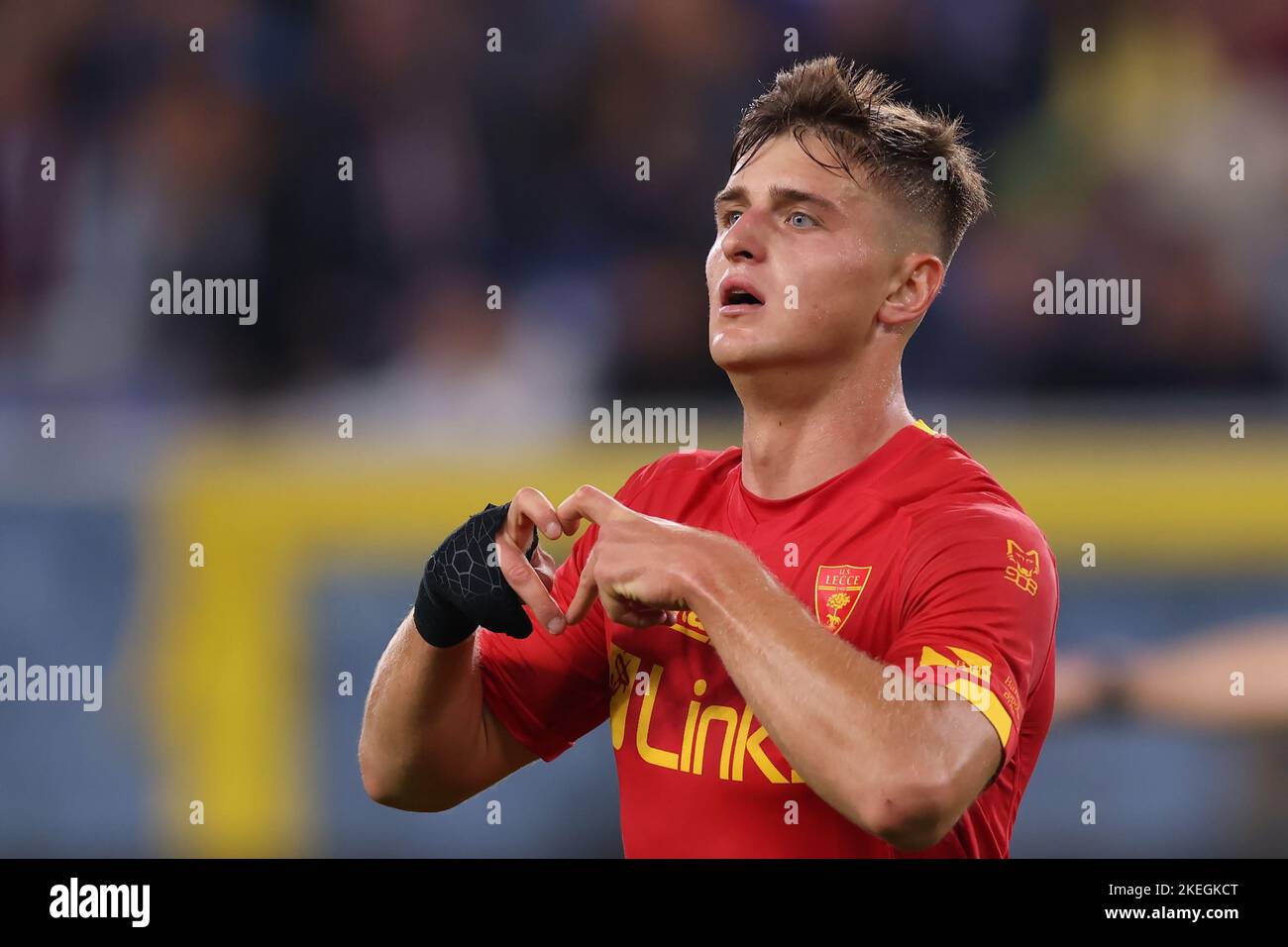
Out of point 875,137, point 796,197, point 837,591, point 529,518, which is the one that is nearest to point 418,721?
point 529,518

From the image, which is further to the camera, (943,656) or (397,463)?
(397,463)

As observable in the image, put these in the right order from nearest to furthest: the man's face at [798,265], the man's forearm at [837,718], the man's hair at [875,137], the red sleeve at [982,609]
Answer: the man's forearm at [837,718] → the red sleeve at [982,609] → the man's face at [798,265] → the man's hair at [875,137]

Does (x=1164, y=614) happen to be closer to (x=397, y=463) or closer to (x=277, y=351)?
(x=397, y=463)

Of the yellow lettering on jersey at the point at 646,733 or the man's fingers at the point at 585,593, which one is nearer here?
the man's fingers at the point at 585,593

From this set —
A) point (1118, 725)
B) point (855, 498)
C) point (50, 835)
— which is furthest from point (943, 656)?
point (50, 835)

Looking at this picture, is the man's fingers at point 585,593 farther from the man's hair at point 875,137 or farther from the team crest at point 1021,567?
the man's hair at point 875,137

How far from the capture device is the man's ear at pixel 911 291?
2.77 metres

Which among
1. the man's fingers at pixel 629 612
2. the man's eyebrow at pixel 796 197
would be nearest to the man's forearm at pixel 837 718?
the man's fingers at pixel 629 612

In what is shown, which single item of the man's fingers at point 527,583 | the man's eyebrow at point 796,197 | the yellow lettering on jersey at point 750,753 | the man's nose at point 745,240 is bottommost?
the yellow lettering on jersey at point 750,753

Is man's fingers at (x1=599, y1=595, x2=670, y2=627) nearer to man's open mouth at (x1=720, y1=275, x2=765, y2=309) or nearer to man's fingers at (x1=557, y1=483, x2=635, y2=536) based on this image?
man's fingers at (x1=557, y1=483, x2=635, y2=536)

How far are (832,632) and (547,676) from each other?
0.75 metres

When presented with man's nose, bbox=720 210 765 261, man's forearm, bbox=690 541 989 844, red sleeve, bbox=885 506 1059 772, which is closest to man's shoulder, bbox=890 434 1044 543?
red sleeve, bbox=885 506 1059 772

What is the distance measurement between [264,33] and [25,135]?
0.99 meters

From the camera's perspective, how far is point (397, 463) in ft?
16.0
